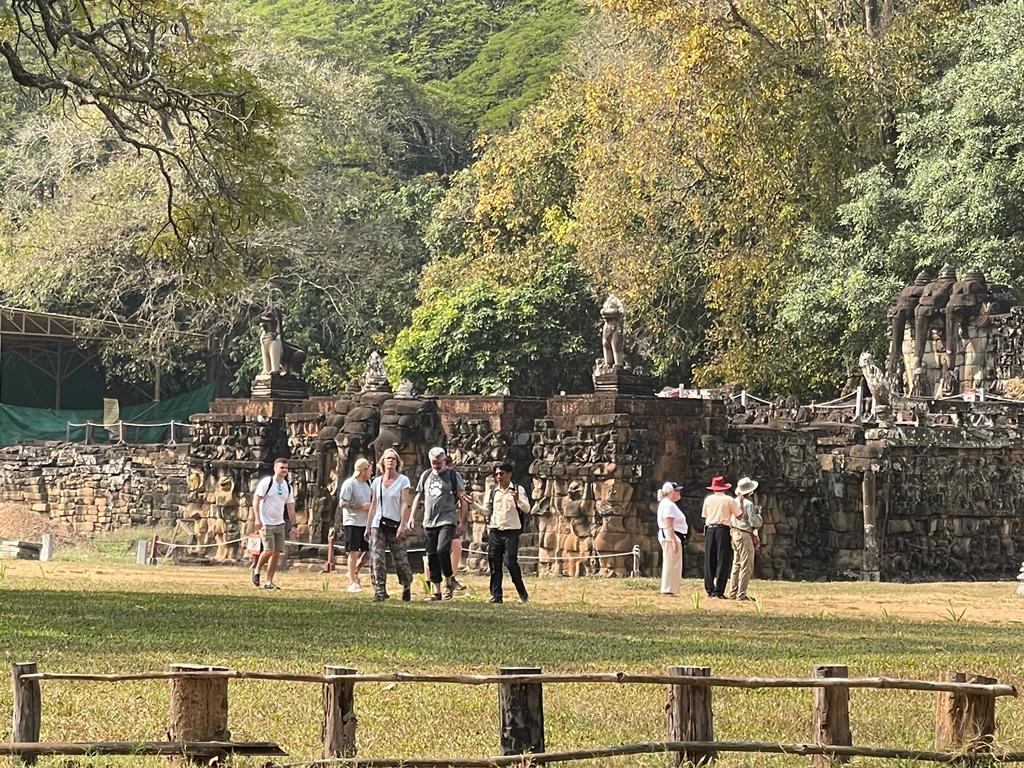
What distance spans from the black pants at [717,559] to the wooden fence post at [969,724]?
13572mm

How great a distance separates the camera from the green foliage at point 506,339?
45.8 m

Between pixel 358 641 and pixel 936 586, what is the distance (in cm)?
1255

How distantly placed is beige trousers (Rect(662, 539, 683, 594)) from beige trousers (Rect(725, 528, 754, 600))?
0.71 metres

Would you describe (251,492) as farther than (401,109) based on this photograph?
No

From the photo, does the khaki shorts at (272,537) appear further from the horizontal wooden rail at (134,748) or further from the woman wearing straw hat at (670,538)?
the horizontal wooden rail at (134,748)

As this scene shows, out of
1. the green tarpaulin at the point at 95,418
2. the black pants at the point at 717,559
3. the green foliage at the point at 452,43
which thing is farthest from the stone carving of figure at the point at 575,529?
the green foliage at the point at 452,43

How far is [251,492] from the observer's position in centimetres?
3488

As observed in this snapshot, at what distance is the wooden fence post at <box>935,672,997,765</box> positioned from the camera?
8.33 meters

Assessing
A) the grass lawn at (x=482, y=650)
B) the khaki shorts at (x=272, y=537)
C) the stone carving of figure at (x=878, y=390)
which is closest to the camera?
the grass lawn at (x=482, y=650)

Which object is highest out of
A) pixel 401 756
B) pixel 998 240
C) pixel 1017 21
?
pixel 1017 21

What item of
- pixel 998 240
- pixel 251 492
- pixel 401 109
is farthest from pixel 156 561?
pixel 401 109

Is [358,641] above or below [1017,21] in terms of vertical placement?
below

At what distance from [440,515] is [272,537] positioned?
385cm

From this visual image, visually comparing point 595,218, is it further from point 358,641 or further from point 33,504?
point 358,641
